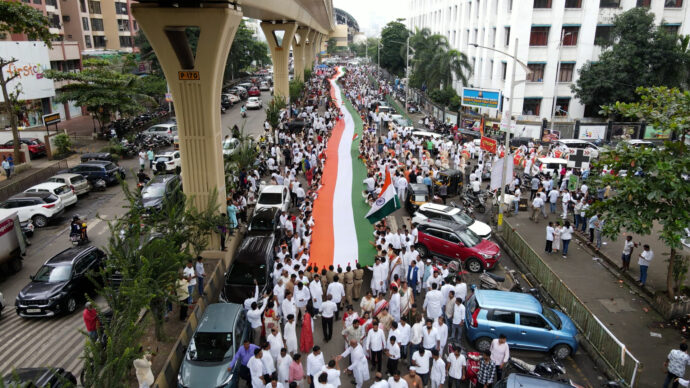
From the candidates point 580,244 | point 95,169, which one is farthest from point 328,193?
point 95,169

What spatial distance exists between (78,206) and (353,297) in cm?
1677

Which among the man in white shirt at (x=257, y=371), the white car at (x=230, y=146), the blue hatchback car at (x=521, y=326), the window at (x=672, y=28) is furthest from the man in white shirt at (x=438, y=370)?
the window at (x=672, y=28)

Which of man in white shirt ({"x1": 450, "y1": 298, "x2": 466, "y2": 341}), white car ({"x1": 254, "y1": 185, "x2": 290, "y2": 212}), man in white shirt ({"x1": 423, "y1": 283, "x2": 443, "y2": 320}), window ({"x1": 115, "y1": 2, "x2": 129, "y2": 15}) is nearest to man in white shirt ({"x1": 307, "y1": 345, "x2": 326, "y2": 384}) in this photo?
man in white shirt ({"x1": 423, "y1": 283, "x2": 443, "y2": 320})

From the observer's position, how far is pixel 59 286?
13.8 meters

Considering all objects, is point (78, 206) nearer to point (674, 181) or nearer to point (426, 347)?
point (426, 347)

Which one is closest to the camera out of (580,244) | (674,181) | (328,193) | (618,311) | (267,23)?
(674,181)

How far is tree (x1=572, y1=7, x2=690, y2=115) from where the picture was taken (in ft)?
122

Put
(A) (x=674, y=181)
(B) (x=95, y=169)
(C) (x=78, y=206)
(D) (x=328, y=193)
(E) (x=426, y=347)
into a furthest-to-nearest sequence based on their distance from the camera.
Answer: (B) (x=95, y=169)
(C) (x=78, y=206)
(D) (x=328, y=193)
(A) (x=674, y=181)
(E) (x=426, y=347)

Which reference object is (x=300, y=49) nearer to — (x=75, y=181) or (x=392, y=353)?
(x=75, y=181)

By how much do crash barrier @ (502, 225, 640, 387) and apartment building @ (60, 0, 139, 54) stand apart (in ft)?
200

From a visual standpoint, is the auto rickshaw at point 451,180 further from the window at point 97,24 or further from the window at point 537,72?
the window at point 97,24

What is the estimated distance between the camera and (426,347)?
10688mm

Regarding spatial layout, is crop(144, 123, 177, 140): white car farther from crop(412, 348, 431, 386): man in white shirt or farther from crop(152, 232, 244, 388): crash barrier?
crop(412, 348, 431, 386): man in white shirt

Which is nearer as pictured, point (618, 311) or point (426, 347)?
point (426, 347)
